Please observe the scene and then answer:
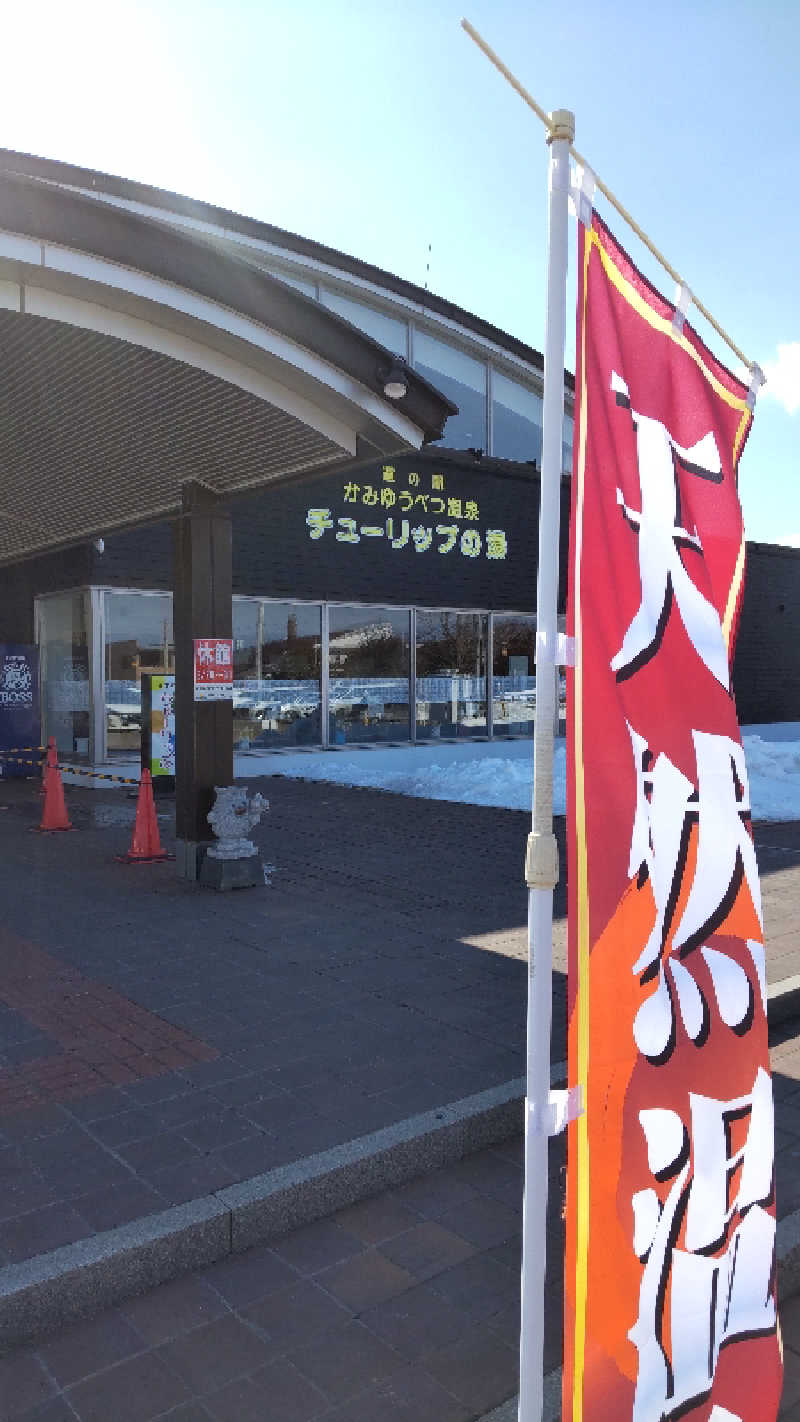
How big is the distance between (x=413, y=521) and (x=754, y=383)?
17.1 metres

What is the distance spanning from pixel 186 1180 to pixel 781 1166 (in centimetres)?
254

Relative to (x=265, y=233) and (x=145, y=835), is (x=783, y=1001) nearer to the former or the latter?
(x=145, y=835)

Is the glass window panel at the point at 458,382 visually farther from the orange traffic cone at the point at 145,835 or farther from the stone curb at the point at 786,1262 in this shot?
the stone curb at the point at 786,1262

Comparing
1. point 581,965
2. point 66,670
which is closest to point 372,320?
point 66,670

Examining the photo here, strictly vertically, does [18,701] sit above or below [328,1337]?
above

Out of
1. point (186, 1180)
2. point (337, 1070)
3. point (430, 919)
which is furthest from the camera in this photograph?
point (430, 919)

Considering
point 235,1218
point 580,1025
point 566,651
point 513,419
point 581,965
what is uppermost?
point 513,419

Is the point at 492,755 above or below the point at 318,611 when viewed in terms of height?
below

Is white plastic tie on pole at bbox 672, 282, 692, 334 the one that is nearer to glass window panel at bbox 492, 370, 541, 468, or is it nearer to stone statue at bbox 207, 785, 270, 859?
stone statue at bbox 207, 785, 270, 859

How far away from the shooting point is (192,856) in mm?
8961

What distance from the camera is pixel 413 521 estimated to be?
19.7 metres

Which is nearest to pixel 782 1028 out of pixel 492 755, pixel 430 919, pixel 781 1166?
pixel 781 1166

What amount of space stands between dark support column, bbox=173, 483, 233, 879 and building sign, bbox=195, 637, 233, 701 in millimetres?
50

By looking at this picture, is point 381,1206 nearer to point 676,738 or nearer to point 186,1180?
point 186,1180
